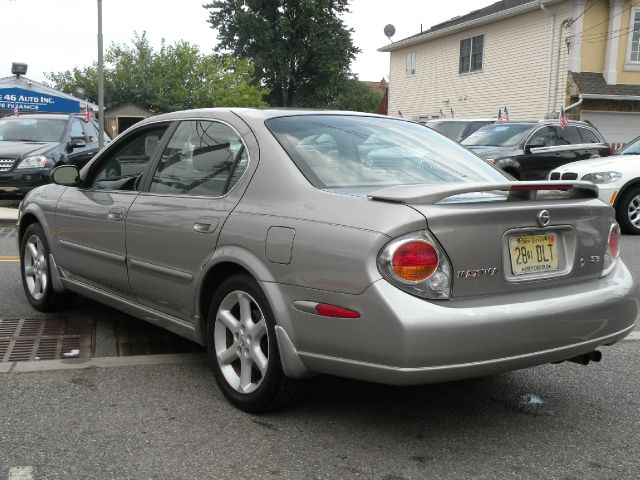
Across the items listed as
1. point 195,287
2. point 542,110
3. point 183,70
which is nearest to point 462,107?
point 542,110

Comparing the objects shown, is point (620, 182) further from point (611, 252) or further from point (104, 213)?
point (104, 213)

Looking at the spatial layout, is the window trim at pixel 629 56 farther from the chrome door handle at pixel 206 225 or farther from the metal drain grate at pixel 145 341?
the chrome door handle at pixel 206 225

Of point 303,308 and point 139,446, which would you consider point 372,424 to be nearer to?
point 303,308

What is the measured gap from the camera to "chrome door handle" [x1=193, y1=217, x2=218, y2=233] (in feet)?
12.2

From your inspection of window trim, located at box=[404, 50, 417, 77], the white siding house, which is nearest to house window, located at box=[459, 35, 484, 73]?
the white siding house

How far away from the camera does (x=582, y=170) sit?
10.7 meters

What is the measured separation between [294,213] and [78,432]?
1372 mm

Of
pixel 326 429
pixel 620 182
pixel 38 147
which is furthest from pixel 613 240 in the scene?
pixel 38 147

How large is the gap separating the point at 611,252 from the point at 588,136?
1148cm

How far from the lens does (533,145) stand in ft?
43.6

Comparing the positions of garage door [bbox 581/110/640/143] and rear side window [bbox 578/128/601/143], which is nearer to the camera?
rear side window [bbox 578/128/601/143]

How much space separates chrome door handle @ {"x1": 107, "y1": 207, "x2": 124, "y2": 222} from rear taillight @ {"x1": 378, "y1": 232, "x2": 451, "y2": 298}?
2.06 metres

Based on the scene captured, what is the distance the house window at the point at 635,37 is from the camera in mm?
24016

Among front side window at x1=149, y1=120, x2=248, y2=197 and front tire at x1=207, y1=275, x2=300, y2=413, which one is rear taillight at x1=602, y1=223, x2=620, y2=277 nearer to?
front tire at x1=207, y1=275, x2=300, y2=413
